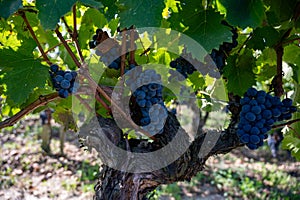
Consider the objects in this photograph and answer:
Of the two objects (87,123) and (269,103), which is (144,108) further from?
(269,103)

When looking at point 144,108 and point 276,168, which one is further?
point 276,168

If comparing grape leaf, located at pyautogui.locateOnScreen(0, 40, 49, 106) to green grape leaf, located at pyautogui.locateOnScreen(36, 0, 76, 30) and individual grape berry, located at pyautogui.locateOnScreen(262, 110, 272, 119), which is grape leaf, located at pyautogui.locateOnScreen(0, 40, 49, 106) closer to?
green grape leaf, located at pyautogui.locateOnScreen(36, 0, 76, 30)

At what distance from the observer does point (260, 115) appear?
1.46 m

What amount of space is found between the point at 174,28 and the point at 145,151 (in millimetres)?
671

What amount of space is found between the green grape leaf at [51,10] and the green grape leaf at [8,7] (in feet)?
0.17

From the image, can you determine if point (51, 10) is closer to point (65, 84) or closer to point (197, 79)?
point (65, 84)

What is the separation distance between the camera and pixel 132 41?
4.89ft

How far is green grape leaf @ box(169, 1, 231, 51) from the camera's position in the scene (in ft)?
3.85

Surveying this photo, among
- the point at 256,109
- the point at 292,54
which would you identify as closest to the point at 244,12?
the point at 256,109

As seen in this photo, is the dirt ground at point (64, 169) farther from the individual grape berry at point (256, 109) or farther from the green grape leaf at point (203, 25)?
the green grape leaf at point (203, 25)

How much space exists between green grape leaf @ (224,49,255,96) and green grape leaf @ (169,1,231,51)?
16.9 inches

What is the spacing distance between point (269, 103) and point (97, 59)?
2.46 feet

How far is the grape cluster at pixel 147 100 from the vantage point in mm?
1533

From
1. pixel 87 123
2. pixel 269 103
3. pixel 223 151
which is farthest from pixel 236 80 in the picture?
pixel 87 123
